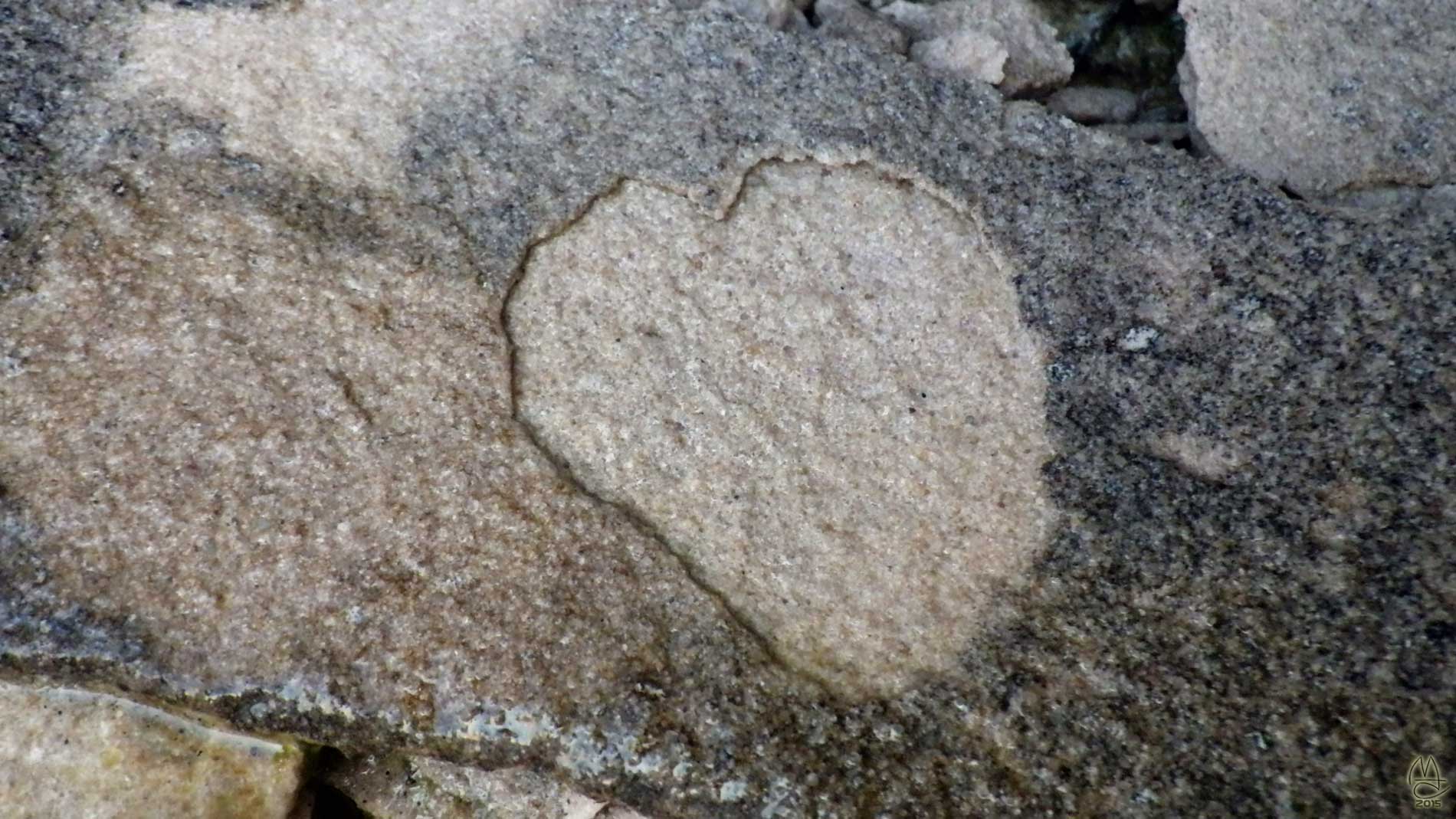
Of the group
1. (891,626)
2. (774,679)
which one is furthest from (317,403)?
(891,626)

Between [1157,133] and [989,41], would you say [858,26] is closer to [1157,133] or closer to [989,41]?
[989,41]

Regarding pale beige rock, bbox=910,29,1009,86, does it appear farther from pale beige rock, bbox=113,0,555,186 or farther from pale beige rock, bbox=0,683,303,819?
pale beige rock, bbox=0,683,303,819

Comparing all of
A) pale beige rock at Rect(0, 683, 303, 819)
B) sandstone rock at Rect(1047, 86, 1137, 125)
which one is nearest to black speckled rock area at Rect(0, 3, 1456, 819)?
pale beige rock at Rect(0, 683, 303, 819)

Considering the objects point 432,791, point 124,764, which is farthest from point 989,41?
point 124,764

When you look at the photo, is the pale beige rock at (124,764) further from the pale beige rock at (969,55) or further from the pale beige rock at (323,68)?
the pale beige rock at (969,55)

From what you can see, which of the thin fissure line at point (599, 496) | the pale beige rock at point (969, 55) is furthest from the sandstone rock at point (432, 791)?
the pale beige rock at point (969, 55)
